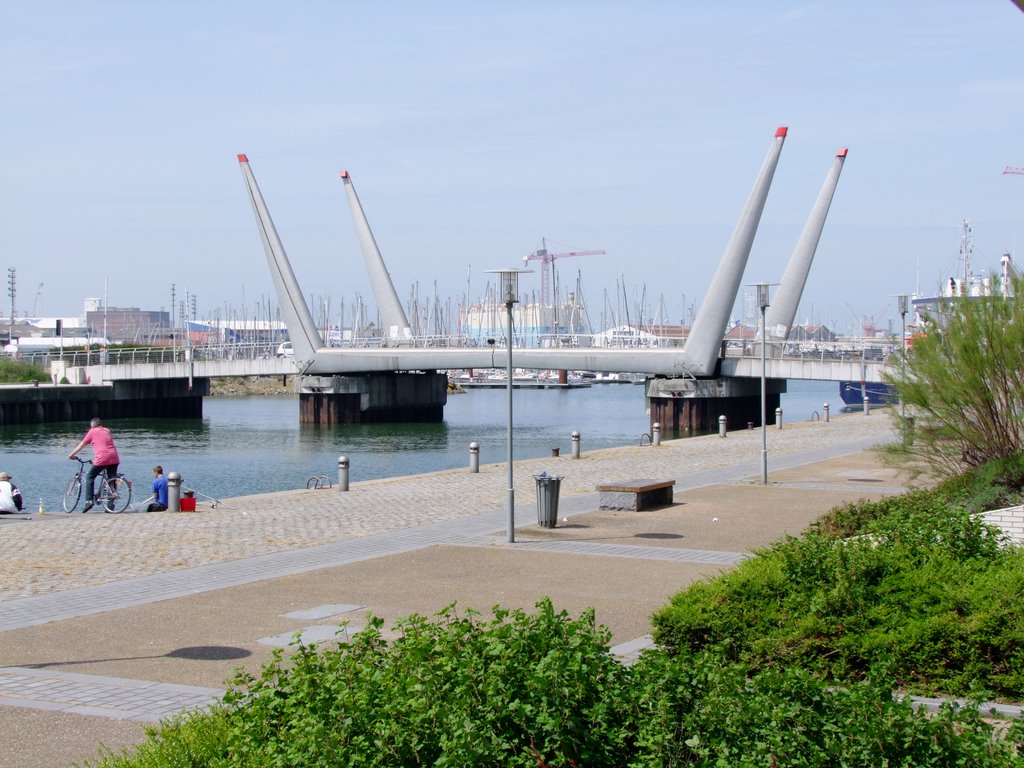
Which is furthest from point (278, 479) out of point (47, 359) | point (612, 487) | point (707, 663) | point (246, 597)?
point (47, 359)

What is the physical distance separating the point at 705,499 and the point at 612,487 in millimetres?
2819

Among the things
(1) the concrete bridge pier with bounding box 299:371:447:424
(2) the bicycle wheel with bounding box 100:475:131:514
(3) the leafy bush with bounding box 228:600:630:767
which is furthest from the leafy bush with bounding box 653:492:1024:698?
(1) the concrete bridge pier with bounding box 299:371:447:424

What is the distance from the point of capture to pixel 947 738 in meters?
5.52

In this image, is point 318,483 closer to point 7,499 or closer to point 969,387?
point 7,499

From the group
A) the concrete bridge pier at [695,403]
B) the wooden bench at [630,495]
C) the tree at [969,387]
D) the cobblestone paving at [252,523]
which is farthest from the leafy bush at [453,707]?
the concrete bridge pier at [695,403]

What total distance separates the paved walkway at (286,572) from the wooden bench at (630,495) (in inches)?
11.1

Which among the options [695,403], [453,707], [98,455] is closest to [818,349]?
[695,403]

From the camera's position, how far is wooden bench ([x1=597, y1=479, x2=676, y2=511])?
19.8 meters

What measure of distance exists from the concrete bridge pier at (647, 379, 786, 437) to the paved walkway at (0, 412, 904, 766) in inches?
1709

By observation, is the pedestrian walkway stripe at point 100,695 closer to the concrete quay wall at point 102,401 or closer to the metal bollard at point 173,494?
the metal bollard at point 173,494

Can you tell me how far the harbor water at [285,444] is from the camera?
137 ft

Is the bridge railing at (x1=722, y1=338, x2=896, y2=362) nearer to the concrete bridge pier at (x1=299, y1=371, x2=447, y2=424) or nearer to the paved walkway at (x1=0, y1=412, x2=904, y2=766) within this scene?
the concrete bridge pier at (x1=299, y1=371, x2=447, y2=424)

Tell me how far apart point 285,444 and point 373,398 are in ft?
66.6

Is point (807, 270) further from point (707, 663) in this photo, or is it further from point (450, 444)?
point (707, 663)
